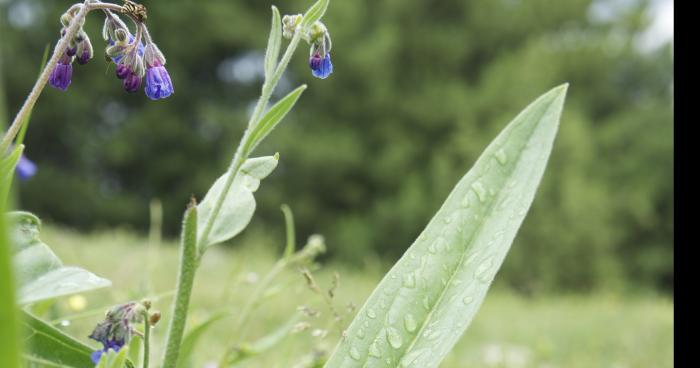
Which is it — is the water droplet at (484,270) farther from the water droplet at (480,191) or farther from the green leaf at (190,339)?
the green leaf at (190,339)

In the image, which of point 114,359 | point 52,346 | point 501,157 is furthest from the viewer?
point 501,157

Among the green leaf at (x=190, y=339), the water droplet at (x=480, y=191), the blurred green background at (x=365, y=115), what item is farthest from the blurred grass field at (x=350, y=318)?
the blurred green background at (x=365, y=115)

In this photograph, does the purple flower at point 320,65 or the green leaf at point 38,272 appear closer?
the green leaf at point 38,272

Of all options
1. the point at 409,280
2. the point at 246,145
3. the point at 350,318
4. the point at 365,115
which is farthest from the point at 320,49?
the point at 365,115

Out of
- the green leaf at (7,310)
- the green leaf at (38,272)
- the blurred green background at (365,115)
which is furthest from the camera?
the blurred green background at (365,115)

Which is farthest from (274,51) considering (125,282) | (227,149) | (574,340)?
(227,149)

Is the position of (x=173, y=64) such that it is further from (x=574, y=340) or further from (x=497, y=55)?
(x=574, y=340)

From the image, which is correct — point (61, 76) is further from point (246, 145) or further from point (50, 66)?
point (246, 145)
